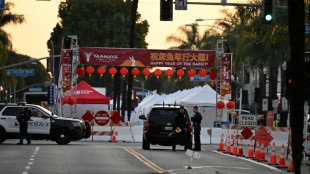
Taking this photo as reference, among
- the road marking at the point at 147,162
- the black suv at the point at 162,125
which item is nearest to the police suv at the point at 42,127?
the black suv at the point at 162,125

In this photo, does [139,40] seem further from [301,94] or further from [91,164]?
[301,94]

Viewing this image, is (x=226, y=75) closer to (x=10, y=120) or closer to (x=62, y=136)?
(x=62, y=136)

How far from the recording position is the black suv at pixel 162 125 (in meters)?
33.0

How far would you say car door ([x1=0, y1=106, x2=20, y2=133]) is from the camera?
37.5m

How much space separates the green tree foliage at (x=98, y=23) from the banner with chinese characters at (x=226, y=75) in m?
46.7

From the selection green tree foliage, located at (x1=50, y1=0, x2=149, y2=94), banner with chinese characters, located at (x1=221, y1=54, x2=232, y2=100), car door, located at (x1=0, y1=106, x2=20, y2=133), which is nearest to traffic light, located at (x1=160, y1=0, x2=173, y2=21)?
car door, located at (x1=0, y1=106, x2=20, y2=133)

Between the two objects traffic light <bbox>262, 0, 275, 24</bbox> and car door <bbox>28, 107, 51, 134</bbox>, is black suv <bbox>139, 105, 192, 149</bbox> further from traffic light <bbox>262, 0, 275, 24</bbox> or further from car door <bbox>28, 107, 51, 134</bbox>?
traffic light <bbox>262, 0, 275, 24</bbox>

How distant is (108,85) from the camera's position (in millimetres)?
100250

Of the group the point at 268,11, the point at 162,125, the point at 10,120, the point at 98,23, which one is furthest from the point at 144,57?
the point at 98,23

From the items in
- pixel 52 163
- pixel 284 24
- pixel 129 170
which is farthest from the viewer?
pixel 284 24

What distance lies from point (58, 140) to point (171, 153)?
7.60 m

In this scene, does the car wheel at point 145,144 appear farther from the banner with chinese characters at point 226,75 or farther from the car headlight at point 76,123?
the banner with chinese characters at point 226,75

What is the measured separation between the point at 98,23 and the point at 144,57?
163 ft

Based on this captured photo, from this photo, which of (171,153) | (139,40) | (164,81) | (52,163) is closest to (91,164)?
(52,163)
